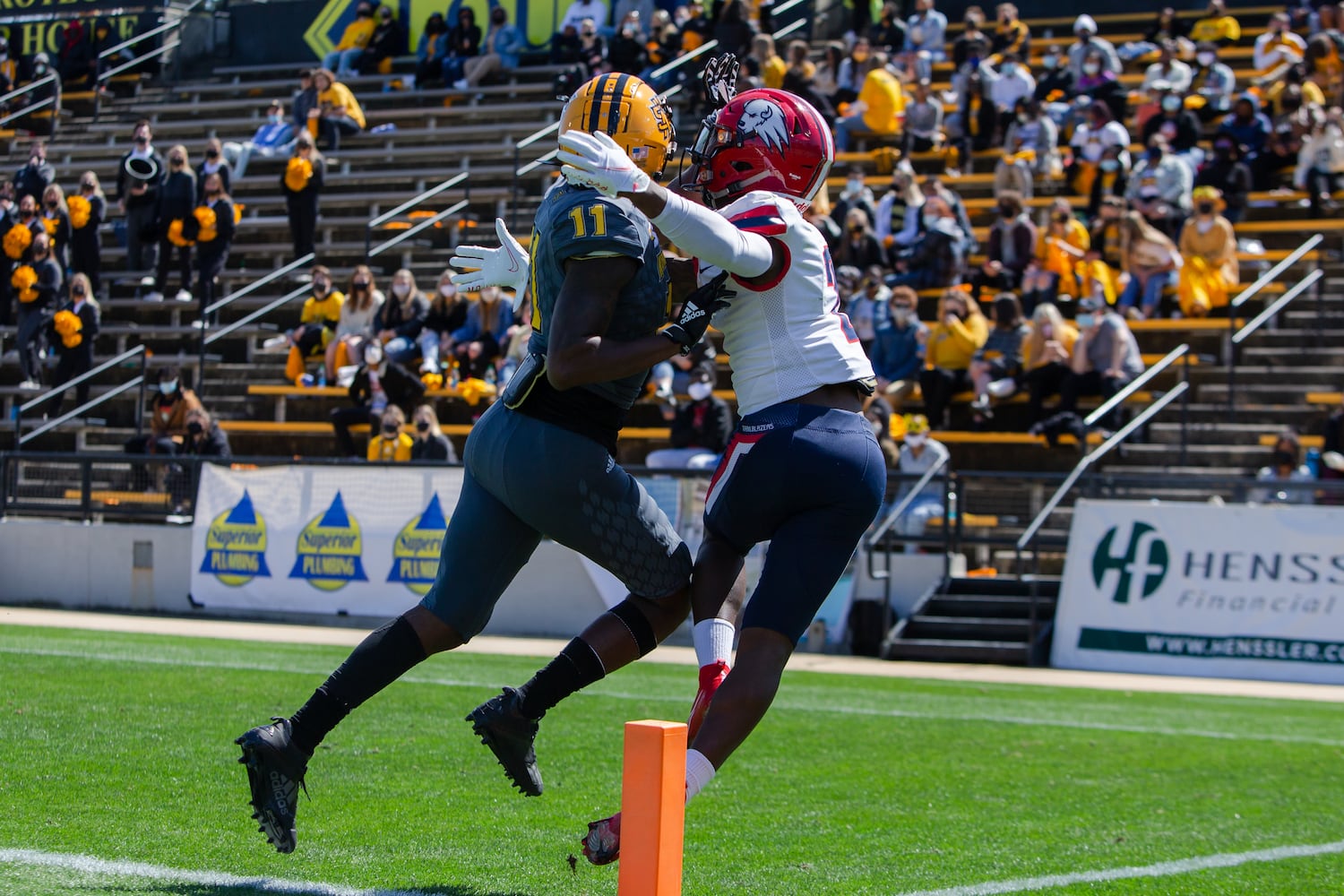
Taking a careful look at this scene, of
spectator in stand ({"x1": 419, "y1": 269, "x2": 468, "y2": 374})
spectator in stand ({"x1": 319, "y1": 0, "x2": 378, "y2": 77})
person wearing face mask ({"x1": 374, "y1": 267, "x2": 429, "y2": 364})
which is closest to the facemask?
spectator in stand ({"x1": 419, "y1": 269, "x2": 468, "y2": 374})

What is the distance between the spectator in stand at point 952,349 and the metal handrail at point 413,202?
319 inches

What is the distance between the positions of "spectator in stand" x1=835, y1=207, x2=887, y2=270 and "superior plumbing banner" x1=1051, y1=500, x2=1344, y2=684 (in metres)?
5.13

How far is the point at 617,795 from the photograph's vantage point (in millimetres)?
6113

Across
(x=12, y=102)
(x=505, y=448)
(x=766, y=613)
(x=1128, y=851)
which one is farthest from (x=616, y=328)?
(x=12, y=102)

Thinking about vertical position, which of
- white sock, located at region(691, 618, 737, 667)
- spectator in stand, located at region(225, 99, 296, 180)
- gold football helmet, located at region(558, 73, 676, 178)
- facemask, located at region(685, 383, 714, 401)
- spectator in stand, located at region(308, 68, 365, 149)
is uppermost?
gold football helmet, located at region(558, 73, 676, 178)

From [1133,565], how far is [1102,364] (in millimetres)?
2721

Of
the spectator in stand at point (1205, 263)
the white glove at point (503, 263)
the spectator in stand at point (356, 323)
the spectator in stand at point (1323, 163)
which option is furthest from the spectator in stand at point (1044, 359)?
the white glove at point (503, 263)

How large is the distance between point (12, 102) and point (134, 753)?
2708cm

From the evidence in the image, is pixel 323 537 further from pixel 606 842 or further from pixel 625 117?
pixel 606 842

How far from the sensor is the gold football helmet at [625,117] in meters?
4.60

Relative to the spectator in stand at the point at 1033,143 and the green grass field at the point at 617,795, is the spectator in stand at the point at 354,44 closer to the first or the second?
the spectator in stand at the point at 1033,143

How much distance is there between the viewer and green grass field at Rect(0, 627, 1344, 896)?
15.6ft

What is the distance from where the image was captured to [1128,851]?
5492 mm

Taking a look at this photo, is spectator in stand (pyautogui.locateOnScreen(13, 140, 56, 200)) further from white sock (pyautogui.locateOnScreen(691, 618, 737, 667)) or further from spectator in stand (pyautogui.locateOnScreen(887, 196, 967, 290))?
white sock (pyautogui.locateOnScreen(691, 618, 737, 667))
